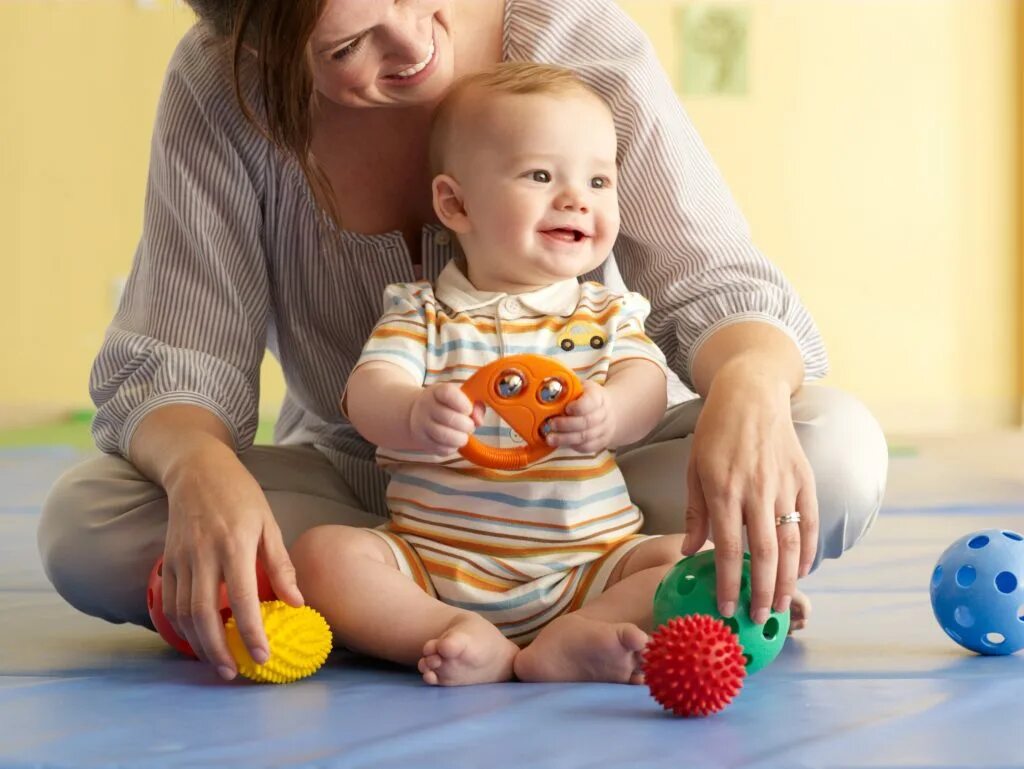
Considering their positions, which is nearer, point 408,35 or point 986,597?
point 986,597

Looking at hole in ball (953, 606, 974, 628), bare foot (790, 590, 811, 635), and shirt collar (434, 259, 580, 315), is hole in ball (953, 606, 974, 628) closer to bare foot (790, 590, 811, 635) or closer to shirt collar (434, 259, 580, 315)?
bare foot (790, 590, 811, 635)

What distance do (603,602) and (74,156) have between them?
372 cm

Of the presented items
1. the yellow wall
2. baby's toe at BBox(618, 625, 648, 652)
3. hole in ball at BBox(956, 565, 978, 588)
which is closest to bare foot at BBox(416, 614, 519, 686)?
baby's toe at BBox(618, 625, 648, 652)

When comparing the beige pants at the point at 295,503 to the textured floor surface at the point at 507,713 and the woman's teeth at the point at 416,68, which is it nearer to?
the textured floor surface at the point at 507,713

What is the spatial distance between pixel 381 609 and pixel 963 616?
0.48 meters

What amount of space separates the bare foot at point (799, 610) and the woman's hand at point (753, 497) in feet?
0.68

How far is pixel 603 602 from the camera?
3.74 ft

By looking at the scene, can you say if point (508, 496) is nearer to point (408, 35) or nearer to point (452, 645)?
point (452, 645)

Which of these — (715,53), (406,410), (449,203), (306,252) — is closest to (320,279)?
(306,252)

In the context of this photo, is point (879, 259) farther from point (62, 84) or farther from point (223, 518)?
point (223, 518)

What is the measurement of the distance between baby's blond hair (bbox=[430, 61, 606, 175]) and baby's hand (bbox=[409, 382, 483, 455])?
32 centimetres

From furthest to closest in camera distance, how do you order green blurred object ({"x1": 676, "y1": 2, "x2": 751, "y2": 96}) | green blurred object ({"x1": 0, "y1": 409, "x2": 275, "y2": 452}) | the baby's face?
green blurred object ({"x1": 676, "y1": 2, "x2": 751, "y2": 96}) → green blurred object ({"x1": 0, "y1": 409, "x2": 275, "y2": 452}) → the baby's face

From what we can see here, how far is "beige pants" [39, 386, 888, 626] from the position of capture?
4.13ft

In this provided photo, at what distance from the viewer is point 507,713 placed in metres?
1.00
